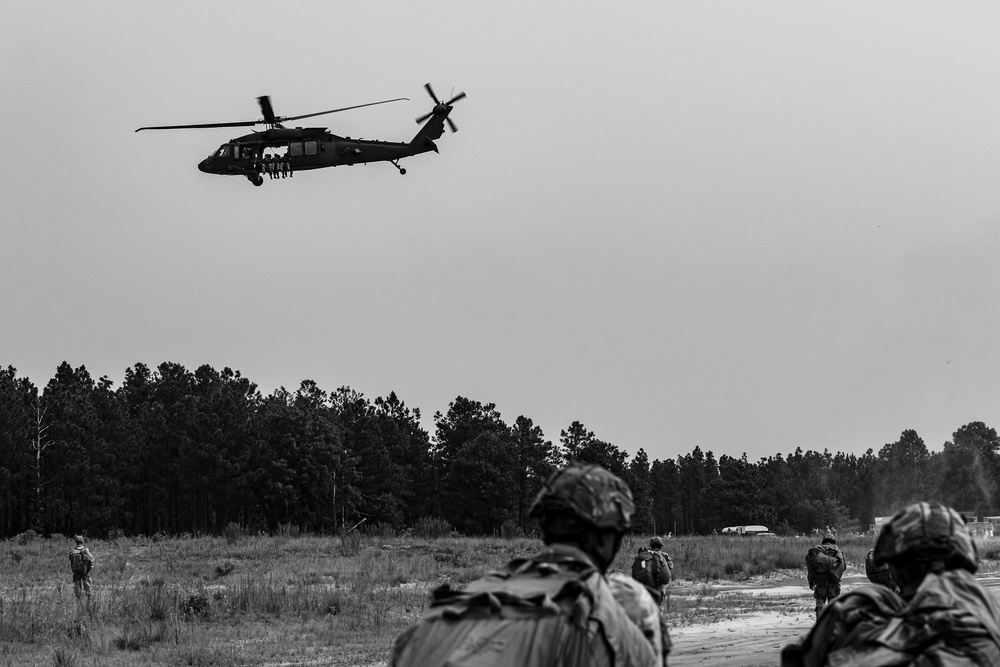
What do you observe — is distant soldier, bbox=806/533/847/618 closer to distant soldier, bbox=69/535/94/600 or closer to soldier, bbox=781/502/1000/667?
distant soldier, bbox=69/535/94/600

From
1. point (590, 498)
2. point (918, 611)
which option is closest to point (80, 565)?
point (590, 498)

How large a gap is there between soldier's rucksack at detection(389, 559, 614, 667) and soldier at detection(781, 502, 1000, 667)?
0.74 metres

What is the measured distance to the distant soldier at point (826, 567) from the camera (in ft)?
63.9

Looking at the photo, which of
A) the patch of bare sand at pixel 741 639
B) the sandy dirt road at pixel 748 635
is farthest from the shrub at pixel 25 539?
the patch of bare sand at pixel 741 639

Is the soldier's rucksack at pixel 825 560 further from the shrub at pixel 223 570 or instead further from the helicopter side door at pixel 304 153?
the helicopter side door at pixel 304 153

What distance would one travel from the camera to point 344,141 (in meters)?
36.1

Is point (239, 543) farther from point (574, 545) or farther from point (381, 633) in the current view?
point (574, 545)

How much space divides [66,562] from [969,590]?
129ft

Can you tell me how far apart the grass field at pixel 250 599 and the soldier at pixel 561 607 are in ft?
47.3

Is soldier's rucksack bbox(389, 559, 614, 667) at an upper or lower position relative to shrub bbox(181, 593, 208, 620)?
upper

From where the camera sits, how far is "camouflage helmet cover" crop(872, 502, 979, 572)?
155 inches

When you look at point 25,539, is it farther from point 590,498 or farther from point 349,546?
point 590,498

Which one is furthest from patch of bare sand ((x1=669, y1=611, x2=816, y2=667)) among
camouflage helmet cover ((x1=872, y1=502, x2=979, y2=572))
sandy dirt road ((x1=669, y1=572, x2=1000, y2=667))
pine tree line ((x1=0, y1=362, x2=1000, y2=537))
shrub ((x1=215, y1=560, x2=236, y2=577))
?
pine tree line ((x1=0, y1=362, x2=1000, y2=537))

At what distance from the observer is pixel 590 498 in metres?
3.96
